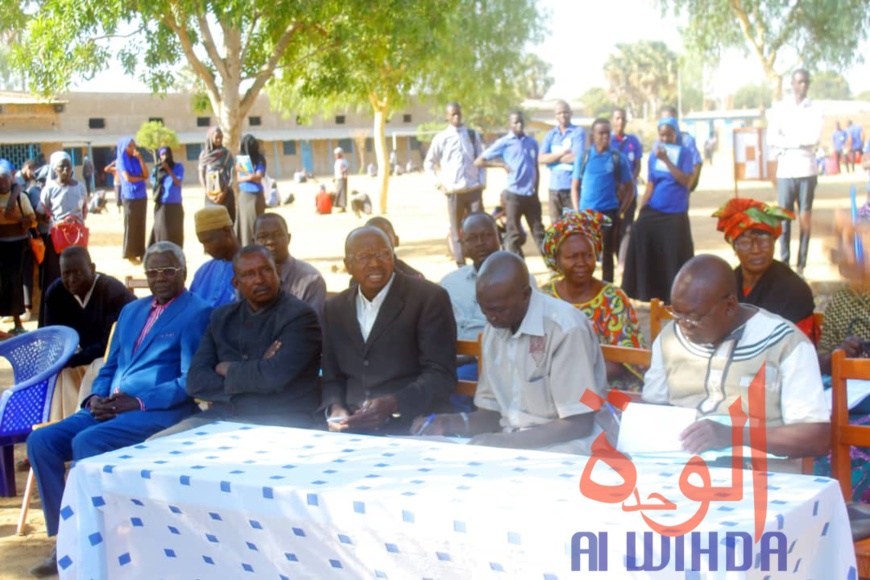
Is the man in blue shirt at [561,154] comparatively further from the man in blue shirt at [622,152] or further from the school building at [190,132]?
the school building at [190,132]

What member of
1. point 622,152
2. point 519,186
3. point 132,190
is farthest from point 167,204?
point 622,152

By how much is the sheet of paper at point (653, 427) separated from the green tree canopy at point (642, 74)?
98.7 metres

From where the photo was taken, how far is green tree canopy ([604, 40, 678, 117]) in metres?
100

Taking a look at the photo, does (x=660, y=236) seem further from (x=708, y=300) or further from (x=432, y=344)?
(x=708, y=300)

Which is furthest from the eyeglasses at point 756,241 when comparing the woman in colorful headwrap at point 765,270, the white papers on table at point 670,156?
the white papers on table at point 670,156

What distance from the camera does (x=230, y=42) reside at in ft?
36.9

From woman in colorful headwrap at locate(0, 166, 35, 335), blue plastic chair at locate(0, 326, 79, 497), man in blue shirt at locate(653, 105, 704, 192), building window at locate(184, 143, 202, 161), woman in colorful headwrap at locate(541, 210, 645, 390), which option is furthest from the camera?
building window at locate(184, 143, 202, 161)

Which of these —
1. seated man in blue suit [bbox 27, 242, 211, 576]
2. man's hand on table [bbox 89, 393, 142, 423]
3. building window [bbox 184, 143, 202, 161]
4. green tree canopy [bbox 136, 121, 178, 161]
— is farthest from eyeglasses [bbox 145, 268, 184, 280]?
building window [bbox 184, 143, 202, 161]

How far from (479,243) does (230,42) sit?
6.11 m

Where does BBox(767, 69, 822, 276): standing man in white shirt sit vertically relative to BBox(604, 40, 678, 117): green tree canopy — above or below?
below

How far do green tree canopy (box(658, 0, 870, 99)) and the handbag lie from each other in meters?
15.2

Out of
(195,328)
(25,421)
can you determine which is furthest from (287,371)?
(25,421)

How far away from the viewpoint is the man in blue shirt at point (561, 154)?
11469 mm

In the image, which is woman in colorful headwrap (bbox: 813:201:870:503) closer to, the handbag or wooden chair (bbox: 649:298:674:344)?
wooden chair (bbox: 649:298:674:344)
